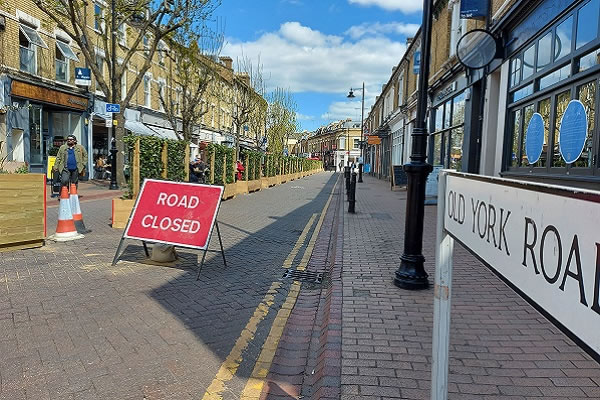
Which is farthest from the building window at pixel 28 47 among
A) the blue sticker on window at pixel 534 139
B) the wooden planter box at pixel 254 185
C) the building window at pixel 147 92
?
the blue sticker on window at pixel 534 139

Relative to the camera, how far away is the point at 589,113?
6176mm

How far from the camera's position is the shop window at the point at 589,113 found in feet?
19.9

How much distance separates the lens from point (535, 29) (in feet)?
26.8

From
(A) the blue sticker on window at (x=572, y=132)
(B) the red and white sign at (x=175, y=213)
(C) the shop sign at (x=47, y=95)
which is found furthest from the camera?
(C) the shop sign at (x=47, y=95)

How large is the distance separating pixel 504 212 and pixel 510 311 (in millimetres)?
3234

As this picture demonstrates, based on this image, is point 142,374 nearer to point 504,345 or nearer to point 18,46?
point 504,345

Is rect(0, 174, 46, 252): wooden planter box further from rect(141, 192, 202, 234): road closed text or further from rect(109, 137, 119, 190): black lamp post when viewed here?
rect(109, 137, 119, 190): black lamp post

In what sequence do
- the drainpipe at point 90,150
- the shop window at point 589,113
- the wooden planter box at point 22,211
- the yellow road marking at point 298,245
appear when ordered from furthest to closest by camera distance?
the drainpipe at point 90,150
the yellow road marking at point 298,245
the shop window at point 589,113
the wooden planter box at point 22,211

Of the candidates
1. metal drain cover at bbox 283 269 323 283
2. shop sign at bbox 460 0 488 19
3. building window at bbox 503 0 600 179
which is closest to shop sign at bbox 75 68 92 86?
shop sign at bbox 460 0 488 19

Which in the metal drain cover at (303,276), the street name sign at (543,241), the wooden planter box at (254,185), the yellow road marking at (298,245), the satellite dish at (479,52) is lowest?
the metal drain cover at (303,276)

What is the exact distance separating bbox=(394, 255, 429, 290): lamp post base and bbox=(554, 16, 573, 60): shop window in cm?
501

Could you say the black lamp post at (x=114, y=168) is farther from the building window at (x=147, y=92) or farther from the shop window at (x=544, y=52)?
the shop window at (x=544, y=52)

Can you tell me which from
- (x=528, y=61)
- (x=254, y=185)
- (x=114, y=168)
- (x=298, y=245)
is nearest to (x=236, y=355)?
(x=298, y=245)

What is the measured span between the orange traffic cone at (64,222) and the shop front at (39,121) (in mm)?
10712
